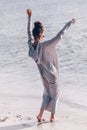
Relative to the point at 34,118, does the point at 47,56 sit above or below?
above

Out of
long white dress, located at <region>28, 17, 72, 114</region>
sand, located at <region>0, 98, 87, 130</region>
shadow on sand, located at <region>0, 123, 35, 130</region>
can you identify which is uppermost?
long white dress, located at <region>28, 17, 72, 114</region>

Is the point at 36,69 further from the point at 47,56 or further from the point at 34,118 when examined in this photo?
the point at 47,56

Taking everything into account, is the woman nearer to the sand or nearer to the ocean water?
the sand

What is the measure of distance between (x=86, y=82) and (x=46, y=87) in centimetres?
324

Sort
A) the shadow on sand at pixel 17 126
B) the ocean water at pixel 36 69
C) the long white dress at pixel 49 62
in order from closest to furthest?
the long white dress at pixel 49 62 < the shadow on sand at pixel 17 126 < the ocean water at pixel 36 69

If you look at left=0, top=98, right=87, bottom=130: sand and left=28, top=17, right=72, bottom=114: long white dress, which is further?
left=0, top=98, right=87, bottom=130: sand

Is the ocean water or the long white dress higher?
the long white dress

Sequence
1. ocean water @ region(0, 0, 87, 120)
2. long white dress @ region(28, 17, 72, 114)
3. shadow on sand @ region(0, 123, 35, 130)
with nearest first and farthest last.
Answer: long white dress @ region(28, 17, 72, 114)
shadow on sand @ region(0, 123, 35, 130)
ocean water @ region(0, 0, 87, 120)

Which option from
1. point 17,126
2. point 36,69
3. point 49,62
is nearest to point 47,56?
point 49,62

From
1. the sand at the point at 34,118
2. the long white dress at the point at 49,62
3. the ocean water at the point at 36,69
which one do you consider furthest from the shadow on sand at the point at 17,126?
the ocean water at the point at 36,69

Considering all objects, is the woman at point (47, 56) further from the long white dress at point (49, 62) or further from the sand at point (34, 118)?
the sand at point (34, 118)

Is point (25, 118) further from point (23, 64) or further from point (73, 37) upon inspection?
point (73, 37)

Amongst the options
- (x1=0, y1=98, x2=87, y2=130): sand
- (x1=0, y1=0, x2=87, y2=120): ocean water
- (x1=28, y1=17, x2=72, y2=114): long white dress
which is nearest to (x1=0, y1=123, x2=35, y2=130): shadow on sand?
(x1=0, y1=98, x2=87, y2=130): sand

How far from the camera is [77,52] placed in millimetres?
13664
